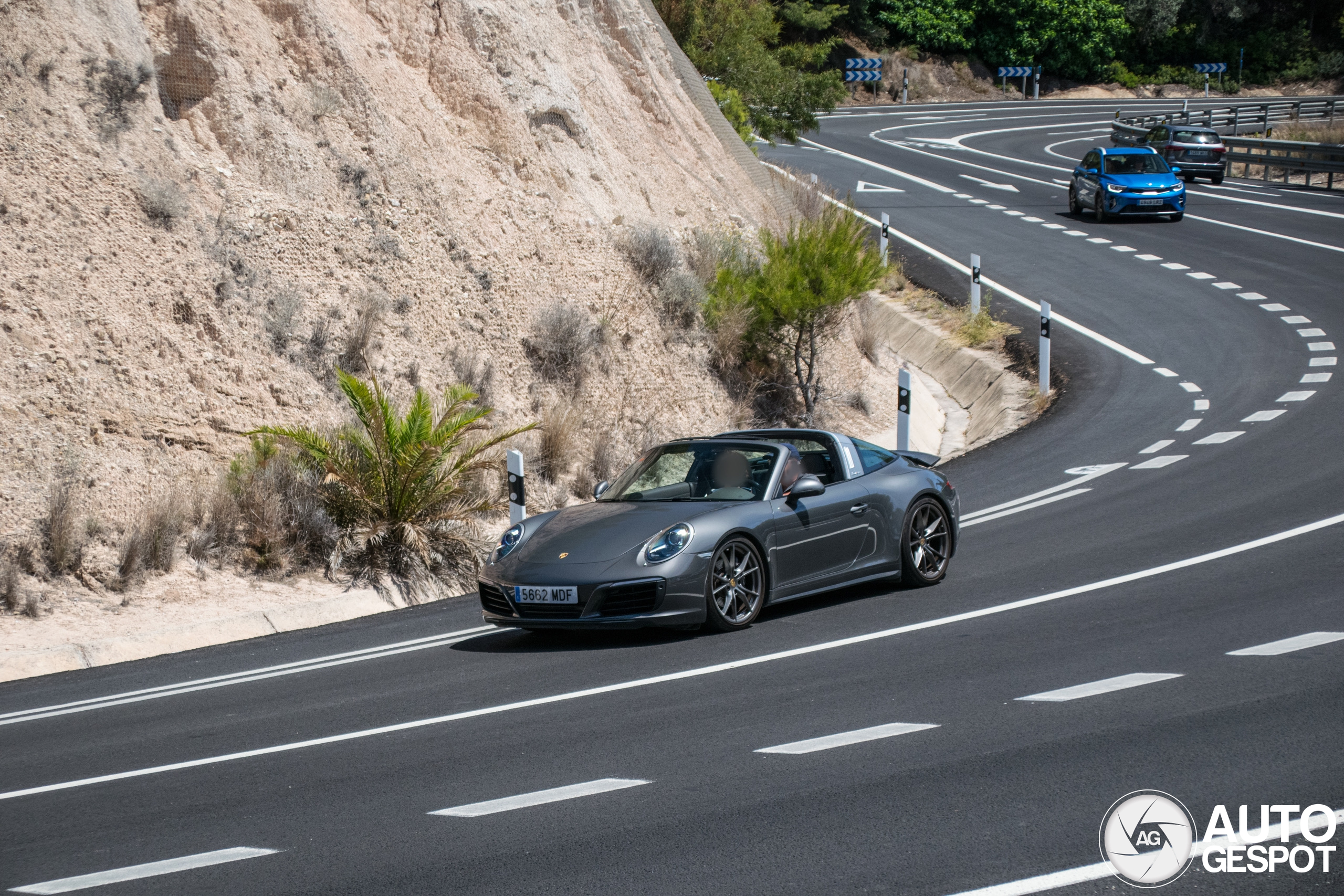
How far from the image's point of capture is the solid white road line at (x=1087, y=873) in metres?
4.78

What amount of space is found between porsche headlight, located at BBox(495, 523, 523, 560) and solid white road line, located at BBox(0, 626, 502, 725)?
2.46ft

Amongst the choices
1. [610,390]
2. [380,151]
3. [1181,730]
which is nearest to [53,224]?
[380,151]

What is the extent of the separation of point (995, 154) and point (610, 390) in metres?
36.9

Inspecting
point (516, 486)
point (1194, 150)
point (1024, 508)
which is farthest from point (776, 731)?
point (1194, 150)

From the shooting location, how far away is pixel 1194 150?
41.8 meters

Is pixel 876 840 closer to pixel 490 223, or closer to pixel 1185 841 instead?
pixel 1185 841

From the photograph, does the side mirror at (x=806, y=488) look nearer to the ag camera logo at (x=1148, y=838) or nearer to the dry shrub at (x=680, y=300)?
the ag camera logo at (x=1148, y=838)

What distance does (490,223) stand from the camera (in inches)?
736

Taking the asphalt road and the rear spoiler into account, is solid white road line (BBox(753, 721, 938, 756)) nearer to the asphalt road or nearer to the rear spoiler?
the asphalt road

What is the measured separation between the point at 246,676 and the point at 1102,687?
5666 millimetres

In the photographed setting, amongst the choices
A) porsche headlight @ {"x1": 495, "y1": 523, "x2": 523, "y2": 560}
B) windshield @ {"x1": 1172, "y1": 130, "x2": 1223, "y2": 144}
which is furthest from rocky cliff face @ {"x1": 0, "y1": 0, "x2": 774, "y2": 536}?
windshield @ {"x1": 1172, "y1": 130, "x2": 1223, "y2": 144}

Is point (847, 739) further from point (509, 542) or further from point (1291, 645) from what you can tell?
point (509, 542)

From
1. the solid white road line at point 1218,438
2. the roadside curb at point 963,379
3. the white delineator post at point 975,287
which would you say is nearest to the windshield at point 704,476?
the solid white road line at point 1218,438

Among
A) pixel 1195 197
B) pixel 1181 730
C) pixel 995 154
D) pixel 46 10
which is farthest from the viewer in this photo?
pixel 995 154
